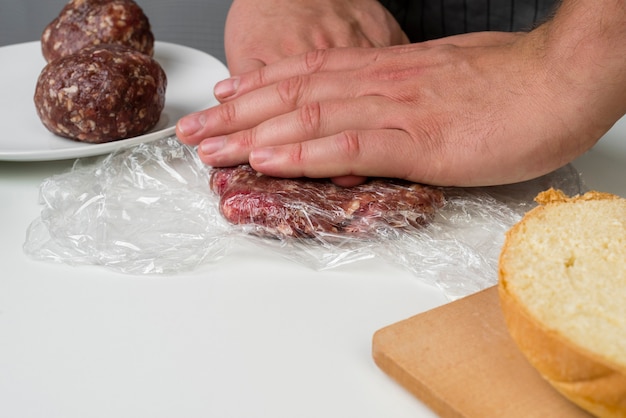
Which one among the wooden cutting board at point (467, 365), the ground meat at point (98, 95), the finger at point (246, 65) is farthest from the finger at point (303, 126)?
the wooden cutting board at point (467, 365)

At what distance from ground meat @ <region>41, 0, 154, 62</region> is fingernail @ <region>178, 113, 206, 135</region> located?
0.49 m

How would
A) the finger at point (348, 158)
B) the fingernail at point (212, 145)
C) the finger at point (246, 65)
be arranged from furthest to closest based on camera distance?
the finger at point (246, 65)
the fingernail at point (212, 145)
the finger at point (348, 158)

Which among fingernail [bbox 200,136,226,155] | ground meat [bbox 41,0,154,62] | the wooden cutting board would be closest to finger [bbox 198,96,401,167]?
fingernail [bbox 200,136,226,155]

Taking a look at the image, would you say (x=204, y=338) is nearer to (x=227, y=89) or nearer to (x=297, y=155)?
(x=297, y=155)

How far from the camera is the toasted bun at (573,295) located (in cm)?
77

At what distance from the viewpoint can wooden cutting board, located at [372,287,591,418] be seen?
2.72 ft

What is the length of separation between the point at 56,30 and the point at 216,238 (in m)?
0.88

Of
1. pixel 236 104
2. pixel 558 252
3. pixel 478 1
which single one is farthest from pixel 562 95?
pixel 478 1

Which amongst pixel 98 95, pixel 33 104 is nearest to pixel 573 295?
pixel 98 95

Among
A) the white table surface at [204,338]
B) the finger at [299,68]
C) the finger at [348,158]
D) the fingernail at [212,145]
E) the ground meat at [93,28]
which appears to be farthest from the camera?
the ground meat at [93,28]

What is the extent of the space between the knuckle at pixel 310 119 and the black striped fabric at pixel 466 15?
836 mm

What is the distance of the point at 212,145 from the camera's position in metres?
1.37

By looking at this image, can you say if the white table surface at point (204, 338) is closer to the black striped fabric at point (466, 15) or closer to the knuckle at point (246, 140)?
the knuckle at point (246, 140)

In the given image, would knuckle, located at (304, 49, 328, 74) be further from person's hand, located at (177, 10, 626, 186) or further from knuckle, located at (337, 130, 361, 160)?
knuckle, located at (337, 130, 361, 160)
